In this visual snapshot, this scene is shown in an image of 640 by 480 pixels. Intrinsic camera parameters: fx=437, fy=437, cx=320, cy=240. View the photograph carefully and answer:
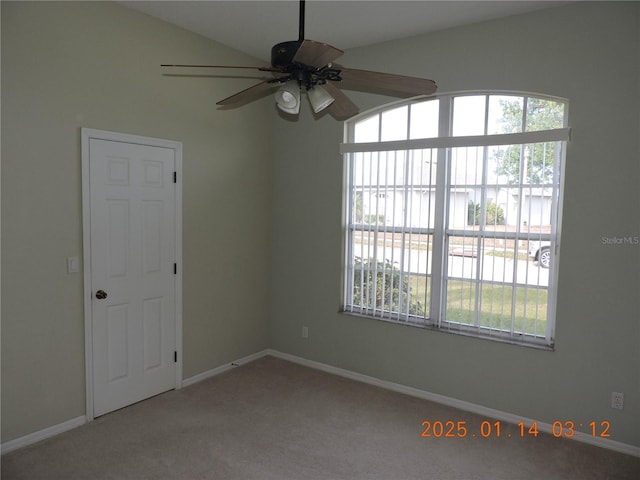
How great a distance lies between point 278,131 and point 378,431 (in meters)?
2.93

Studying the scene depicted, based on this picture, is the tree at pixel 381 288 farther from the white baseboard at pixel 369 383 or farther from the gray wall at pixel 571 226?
the white baseboard at pixel 369 383

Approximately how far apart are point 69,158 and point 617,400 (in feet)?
13.0

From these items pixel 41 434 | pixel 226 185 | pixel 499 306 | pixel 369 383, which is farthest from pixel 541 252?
pixel 41 434

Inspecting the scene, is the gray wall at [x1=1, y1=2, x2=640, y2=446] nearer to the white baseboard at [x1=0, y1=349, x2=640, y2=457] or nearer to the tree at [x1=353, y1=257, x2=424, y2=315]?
the white baseboard at [x1=0, y1=349, x2=640, y2=457]

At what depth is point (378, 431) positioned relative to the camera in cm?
309

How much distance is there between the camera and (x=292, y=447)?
2865 mm

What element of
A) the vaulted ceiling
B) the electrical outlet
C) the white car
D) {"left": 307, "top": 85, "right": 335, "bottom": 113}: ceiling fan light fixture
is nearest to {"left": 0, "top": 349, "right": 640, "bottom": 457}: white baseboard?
the electrical outlet

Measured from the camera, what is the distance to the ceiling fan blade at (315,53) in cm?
164

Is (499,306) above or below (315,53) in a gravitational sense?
below

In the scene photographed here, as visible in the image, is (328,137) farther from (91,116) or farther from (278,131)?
(91,116)

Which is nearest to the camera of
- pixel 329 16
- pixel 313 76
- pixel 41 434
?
pixel 313 76

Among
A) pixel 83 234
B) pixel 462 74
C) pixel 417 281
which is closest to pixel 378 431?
pixel 417 281

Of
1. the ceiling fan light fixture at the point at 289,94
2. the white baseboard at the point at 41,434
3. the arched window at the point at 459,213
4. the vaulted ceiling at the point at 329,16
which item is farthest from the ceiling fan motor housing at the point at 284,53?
the white baseboard at the point at 41,434

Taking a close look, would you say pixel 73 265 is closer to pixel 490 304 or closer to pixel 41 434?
pixel 41 434
